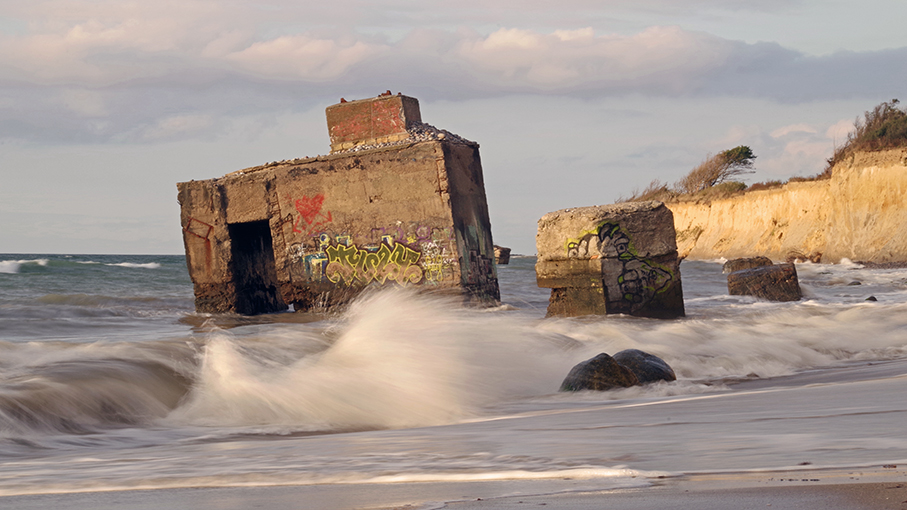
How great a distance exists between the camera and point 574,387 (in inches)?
224

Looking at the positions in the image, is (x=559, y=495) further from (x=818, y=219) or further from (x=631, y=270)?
(x=818, y=219)

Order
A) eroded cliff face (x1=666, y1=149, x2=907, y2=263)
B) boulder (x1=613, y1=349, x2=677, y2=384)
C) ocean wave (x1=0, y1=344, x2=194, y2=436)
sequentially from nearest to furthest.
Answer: ocean wave (x1=0, y1=344, x2=194, y2=436) < boulder (x1=613, y1=349, x2=677, y2=384) < eroded cliff face (x1=666, y1=149, x2=907, y2=263)

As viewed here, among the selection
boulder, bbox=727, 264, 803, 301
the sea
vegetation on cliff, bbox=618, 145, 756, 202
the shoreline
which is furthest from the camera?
vegetation on cliff, bbox=618, 145, 756, 202

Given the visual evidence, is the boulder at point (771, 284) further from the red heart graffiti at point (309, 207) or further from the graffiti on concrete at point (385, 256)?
the red heart graffiti at point (309, 207)

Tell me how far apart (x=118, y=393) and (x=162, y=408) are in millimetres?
358

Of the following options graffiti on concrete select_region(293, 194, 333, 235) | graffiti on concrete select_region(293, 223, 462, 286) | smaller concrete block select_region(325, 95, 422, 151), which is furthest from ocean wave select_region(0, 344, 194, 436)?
smaller concrete block select_region(325, 95, 422, 151)

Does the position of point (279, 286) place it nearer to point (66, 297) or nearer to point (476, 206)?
point (476, 206)

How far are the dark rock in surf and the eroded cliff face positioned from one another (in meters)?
22.5

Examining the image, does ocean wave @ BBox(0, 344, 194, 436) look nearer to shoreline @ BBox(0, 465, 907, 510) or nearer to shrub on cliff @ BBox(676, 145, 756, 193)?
shoreline @ BBox(0, 465, 907, 510)

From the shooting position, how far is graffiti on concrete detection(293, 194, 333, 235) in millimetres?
11805

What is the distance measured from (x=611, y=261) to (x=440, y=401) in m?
4.78

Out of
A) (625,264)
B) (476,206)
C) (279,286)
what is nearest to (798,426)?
(625,264)

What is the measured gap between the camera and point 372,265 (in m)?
11.5

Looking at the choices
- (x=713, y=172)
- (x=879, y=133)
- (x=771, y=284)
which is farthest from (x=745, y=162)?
(x=771, y=284)
